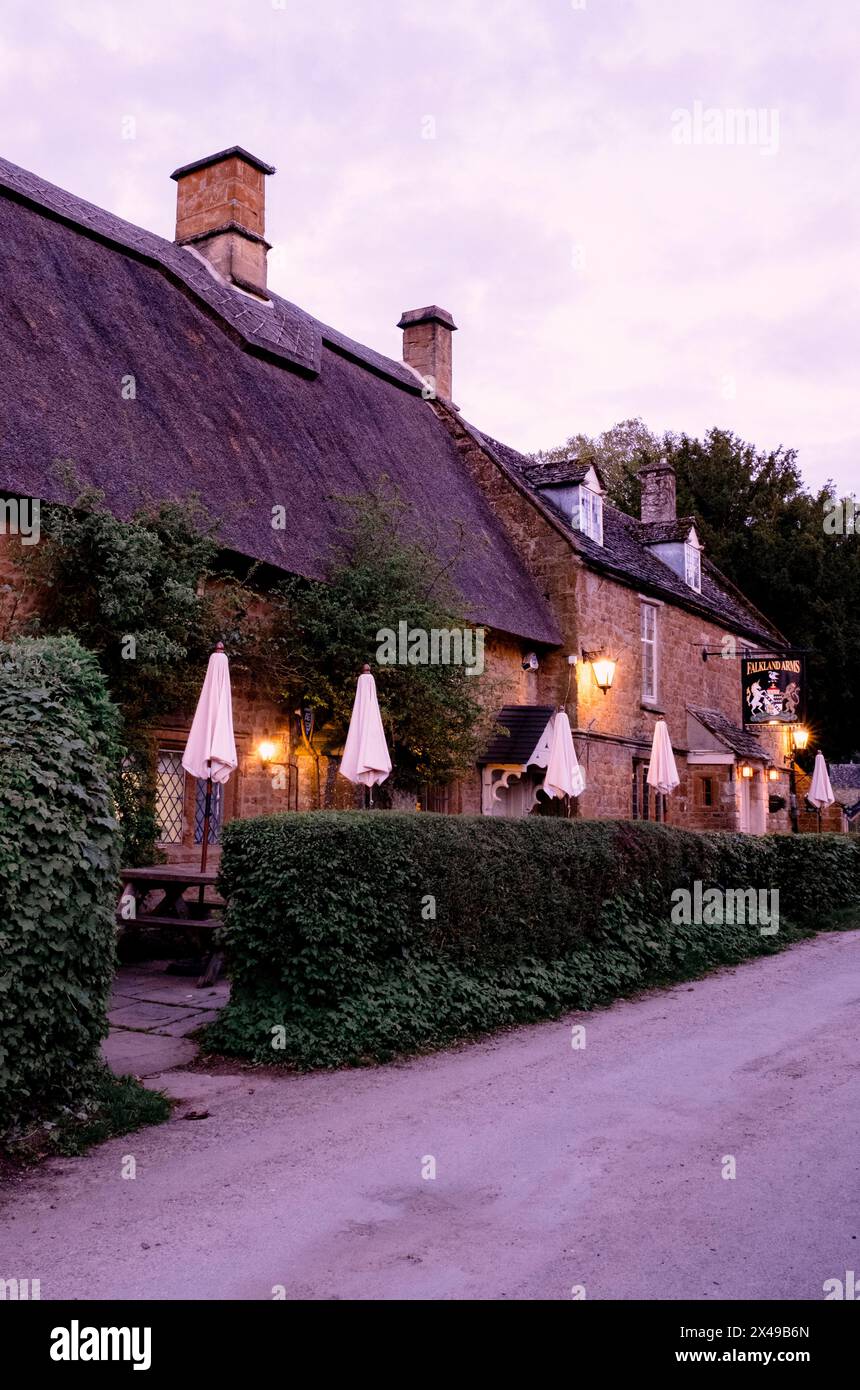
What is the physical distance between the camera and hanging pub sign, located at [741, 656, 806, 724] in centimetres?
2355

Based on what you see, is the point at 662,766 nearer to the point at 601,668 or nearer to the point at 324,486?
the point at 601,668

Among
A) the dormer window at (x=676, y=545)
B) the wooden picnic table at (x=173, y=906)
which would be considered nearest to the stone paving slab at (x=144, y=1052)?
the wooden picnic table at (x=173, y=906)

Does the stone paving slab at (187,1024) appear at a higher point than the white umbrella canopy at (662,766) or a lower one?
lower

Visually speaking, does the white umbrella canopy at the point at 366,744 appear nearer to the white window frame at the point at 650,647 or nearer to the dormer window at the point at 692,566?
the white window frame at the point at 650,647

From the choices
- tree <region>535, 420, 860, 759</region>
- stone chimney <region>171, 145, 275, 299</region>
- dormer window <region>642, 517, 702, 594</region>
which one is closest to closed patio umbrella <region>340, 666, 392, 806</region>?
stone chimney <region>171, 145, 275, 299</region>

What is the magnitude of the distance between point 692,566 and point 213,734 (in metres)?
18.9

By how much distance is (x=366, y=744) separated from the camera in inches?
441

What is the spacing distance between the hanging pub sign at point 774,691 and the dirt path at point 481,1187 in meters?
16.6

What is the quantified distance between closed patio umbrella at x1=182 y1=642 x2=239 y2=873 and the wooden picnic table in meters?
0.38

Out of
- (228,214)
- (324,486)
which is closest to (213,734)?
(324,486)

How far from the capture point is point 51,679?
6254 mm

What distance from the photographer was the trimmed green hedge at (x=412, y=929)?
290 inches

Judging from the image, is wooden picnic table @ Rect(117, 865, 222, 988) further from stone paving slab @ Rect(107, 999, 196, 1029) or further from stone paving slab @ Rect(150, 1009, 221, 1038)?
stone paving slab @ Rect(150, 1009, 221, 1038)

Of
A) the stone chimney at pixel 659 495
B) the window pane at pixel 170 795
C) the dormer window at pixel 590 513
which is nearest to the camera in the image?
the window pane at pixel 170 795
